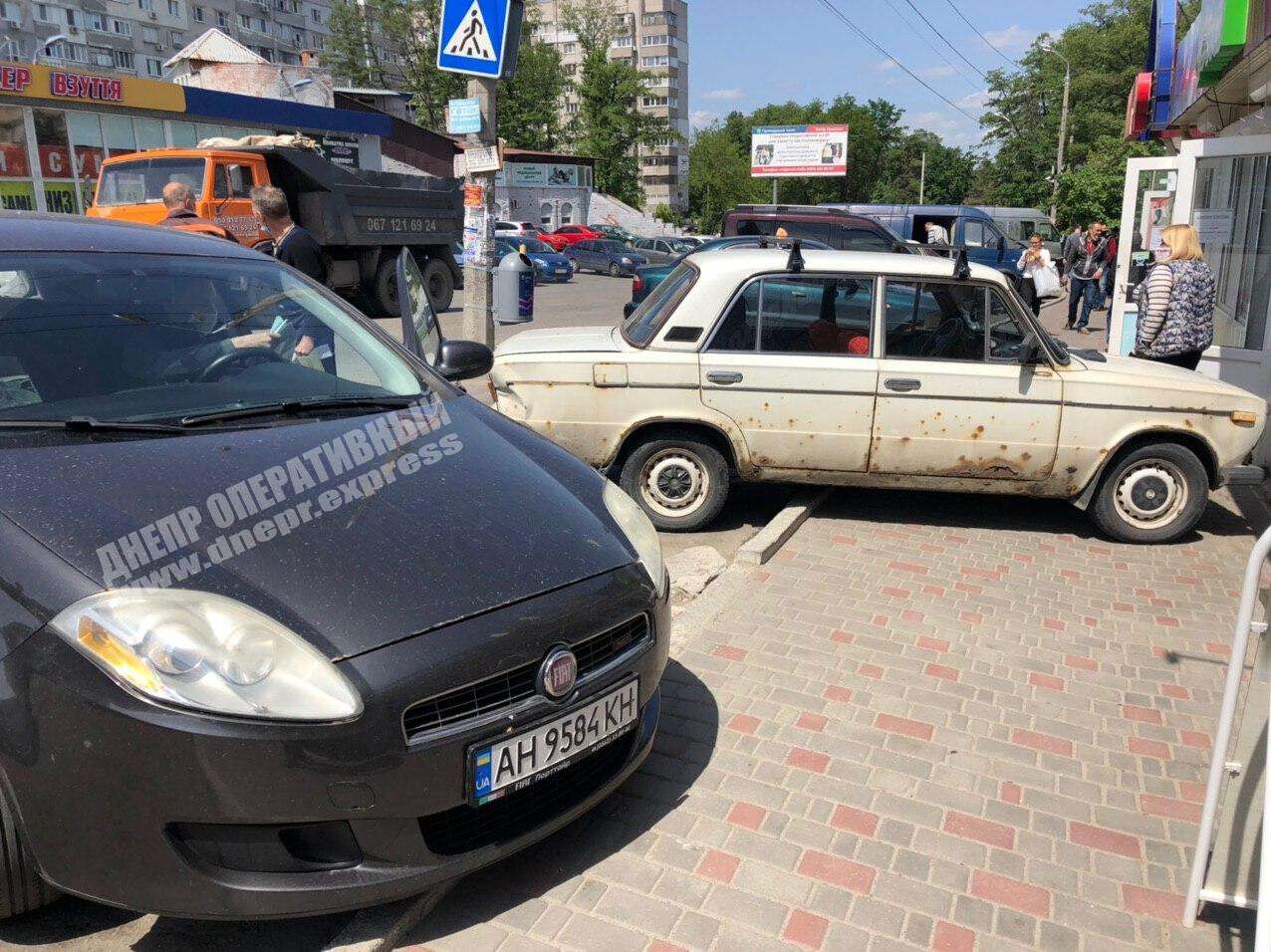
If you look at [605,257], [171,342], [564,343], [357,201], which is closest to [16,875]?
[171,342]

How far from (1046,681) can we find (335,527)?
3.00 metres

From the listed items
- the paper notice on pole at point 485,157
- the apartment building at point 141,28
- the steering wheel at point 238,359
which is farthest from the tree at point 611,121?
the steering wheel at point 238,359

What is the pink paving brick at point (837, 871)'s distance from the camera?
109 inches

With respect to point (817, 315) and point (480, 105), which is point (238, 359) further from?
point (480, 105)

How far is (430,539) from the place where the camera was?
2553 mm

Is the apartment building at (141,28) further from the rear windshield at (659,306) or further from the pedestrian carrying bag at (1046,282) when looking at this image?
the rear windshield at (659,306)

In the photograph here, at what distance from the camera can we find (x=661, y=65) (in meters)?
108

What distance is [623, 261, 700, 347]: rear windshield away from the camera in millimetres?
5758

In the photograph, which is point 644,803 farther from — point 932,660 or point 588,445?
point 588,445

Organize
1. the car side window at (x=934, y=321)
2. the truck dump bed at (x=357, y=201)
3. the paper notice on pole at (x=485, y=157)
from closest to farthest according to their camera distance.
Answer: the car side window at (x=934, y=321) < the paper notice on pole at (x=485, y=157) < the truck dump bed at (x=357, y=201)

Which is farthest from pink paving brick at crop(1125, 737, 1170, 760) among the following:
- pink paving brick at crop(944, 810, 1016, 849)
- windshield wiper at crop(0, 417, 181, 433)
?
windshield wiper at crop(0, 417, 181, 433)

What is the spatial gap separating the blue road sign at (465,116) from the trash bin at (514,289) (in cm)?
447

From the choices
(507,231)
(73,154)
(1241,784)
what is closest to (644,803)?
(1241,784)

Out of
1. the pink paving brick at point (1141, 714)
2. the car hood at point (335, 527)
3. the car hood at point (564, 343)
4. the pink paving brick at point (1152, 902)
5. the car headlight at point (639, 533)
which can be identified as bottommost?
the pink paving brick at point (1152, 902)
